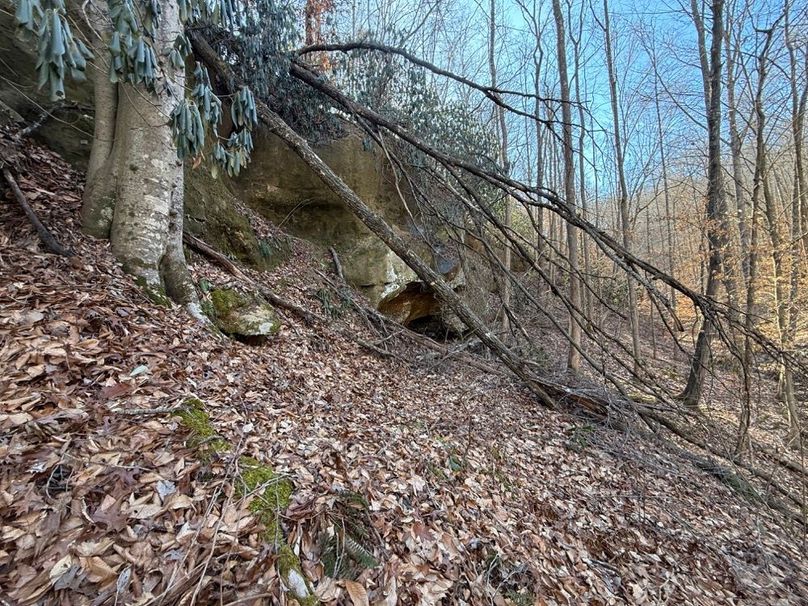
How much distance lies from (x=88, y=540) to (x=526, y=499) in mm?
2923

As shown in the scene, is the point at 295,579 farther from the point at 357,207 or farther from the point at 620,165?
the point at 620,165

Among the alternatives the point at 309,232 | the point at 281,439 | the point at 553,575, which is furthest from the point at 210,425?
the point at 309,232

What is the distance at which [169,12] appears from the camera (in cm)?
286

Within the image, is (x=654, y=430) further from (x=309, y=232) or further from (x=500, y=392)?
(x=309, y=232)

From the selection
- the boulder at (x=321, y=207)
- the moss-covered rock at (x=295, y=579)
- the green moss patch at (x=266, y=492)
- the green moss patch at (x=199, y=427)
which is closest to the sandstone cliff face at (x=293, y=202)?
the boulder at (x=321, y=207)

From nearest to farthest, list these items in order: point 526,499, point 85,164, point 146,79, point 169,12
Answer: point 146,79
point 169,12
point 526,499
point 85,164

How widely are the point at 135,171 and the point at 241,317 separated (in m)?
1.55

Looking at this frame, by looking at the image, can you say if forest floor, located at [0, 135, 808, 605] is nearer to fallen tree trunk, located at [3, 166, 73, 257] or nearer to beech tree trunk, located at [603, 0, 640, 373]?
fallen tree trunk, located at [3, 166, 73, 257]

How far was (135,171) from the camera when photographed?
2.95m

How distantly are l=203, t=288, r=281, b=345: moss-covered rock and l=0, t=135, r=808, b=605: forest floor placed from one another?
7.9 inches

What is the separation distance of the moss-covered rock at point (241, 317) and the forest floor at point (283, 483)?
0.66ft

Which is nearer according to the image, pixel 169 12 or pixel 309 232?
pixel 169 12

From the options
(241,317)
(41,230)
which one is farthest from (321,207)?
(41,230)

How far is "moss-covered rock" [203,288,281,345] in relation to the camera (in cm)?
367
